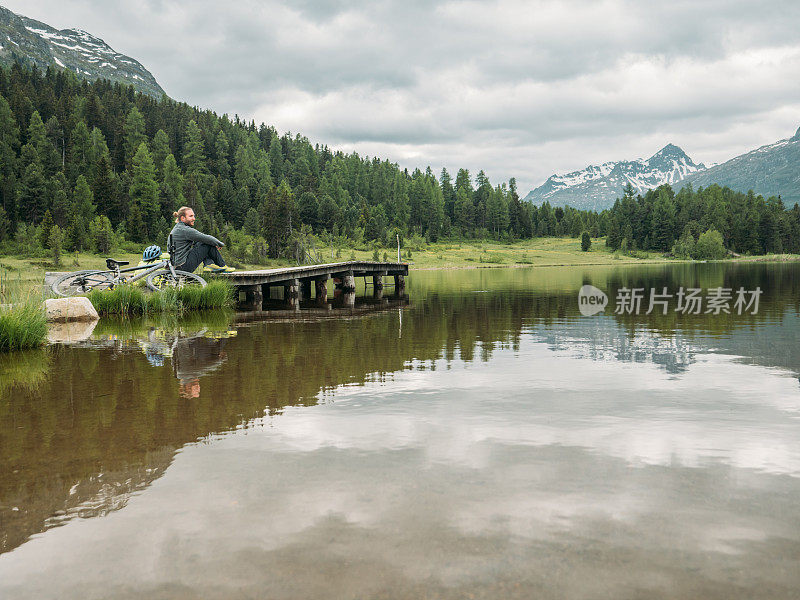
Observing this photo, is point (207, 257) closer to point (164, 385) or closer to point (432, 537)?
point (164, 385)

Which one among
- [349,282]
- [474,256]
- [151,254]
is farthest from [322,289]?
[474,256]

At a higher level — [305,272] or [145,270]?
[145,270]

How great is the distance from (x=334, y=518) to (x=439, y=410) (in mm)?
3988

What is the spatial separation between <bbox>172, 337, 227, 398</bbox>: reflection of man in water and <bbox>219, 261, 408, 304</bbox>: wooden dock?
1205 cm

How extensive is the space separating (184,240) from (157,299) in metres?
2.53

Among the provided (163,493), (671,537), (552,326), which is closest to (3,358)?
(163,493)

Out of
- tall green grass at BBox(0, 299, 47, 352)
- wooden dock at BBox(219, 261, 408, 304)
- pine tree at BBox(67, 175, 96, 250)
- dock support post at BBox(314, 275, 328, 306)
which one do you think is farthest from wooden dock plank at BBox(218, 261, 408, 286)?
pine tree at BBox(67, 175, 96, 250)

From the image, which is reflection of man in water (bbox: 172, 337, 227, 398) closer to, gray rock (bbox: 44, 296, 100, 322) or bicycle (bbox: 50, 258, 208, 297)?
gray rock (bbox: 44, 296, 100, 322)

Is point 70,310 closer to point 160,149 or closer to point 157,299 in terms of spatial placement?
point 157,299

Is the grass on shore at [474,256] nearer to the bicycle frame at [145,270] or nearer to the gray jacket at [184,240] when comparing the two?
the bicycle frame at [145,270]

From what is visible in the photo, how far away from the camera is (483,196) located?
18700 cm

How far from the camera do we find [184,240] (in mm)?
24031

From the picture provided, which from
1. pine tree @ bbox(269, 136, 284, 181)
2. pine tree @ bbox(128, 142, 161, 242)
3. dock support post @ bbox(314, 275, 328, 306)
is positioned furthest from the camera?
pine tree @ bbox(269, 136, 284, 181)

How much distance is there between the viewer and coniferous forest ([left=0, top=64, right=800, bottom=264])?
342 ft
